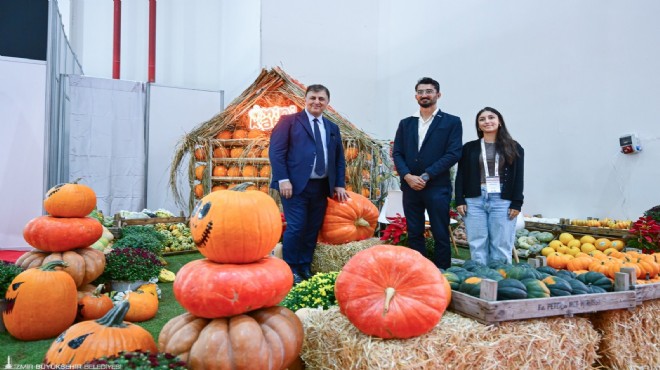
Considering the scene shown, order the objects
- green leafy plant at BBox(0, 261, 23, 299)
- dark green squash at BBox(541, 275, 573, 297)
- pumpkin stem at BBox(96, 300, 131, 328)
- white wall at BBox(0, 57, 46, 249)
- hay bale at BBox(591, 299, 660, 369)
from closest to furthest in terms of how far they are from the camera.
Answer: pumpkin stem at BBox(96, 300, 131, 328), dark green squash at BBox(541, 275, 573, 297), hay bale at BBox(591, 299, 660, 369), green leafy plant at BBox(0, 261, 23, 299), white wall at BBox(0, 57, 46, 249)

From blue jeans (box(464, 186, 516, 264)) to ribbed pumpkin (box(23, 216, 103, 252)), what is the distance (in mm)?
2688

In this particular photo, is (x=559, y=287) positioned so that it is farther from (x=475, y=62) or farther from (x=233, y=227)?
(x=475, y=62)

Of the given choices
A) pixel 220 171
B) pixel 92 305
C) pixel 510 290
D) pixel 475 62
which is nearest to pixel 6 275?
pixel 92 305

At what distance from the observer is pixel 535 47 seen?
5.99 metres

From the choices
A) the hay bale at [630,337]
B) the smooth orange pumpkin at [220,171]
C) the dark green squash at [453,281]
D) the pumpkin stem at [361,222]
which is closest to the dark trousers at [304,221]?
the pumpkin stem at [361,222]

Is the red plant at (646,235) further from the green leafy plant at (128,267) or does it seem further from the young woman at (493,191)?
the green leafy plant at (128,267)

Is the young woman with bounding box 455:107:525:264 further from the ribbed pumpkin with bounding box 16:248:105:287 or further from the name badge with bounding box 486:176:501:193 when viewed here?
the ribbed pumpkin with bounding box 16:248:105:287

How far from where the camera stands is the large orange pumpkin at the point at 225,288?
1.54 meters

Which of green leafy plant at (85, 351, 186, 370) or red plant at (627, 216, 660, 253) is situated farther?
red plant at (627, 216, 660, 253)

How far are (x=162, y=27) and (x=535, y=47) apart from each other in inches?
332

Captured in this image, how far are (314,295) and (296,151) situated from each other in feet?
4.96

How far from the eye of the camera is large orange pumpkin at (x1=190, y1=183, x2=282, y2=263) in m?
1.64

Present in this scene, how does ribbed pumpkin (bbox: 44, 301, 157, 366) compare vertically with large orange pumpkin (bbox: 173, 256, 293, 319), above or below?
below

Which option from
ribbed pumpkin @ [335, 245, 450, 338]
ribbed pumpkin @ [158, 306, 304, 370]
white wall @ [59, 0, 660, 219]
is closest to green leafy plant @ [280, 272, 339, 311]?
ribbed pumpkin @ [335, 245, 450, 338]
